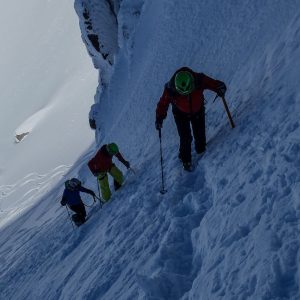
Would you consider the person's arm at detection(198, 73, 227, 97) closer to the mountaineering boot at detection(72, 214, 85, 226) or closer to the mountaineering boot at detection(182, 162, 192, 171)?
the mountaineering boot at detection(182, 162, 192, 171)

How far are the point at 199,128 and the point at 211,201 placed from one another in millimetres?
2036

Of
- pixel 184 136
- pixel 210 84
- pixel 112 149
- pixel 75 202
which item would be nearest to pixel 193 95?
pixel 210 84

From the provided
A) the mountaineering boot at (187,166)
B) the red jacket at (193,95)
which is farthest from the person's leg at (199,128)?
the mountaineering boot at (187,166)

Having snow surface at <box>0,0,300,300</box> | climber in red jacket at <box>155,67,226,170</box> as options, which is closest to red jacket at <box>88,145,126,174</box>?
snow surface at <box>0,0,300,300</box>

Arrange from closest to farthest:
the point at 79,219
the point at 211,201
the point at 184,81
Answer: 1. the point at 211,201
2. the point at 184,81
3. the point at 79,219

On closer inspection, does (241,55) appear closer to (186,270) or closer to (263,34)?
(263,34)

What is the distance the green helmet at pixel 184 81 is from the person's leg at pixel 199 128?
0.64 metres

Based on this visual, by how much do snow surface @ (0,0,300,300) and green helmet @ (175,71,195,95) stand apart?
40.1 inches

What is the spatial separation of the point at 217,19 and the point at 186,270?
8829 millimetres

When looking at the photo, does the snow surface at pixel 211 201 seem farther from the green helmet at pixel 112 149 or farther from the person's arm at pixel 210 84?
the green helmet at pixel 112 149

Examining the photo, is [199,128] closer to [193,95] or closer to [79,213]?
[193,95]

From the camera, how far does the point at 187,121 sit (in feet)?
26.9

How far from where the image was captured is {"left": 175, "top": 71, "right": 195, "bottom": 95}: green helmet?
7.50 m

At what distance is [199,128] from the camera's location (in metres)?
8.20
